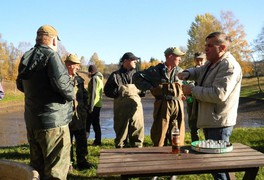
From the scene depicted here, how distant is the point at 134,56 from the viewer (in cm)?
609

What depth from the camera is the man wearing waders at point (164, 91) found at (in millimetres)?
5312

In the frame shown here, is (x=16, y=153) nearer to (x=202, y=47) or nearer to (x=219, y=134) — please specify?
(x=219, y=134)

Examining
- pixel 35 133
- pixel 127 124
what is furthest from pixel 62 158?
pixel 127 124

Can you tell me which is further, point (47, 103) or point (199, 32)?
point (199, 32)

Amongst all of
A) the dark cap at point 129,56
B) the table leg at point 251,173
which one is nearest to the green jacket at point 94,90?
the dark cap at point 129,56

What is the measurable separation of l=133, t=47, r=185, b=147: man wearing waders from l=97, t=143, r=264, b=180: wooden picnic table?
1.71 meters

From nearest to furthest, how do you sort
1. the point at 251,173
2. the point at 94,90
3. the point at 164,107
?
the point at 251,173
the point at 164,107
the point at 94,90

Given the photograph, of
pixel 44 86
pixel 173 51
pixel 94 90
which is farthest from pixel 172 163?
pixel 94 90

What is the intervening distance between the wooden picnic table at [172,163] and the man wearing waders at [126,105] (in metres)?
2.42

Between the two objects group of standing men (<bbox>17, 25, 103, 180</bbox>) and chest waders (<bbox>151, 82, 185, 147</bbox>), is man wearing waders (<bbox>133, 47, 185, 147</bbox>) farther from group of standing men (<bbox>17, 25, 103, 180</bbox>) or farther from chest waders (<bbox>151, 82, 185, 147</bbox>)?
group of standing men (<bbox>17, 25, 103, 180</bbox>)

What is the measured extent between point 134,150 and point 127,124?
7.84 feet

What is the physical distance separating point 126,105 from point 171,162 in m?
2.99

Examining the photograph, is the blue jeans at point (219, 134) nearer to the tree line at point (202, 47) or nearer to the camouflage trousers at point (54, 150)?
the camouflage trousers at point (54, 150)

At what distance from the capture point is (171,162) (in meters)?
3.16
